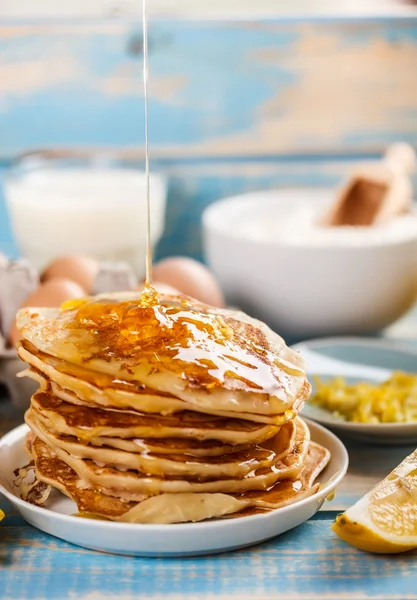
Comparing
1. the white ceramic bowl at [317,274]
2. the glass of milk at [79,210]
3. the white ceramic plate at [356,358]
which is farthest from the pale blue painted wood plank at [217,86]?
the white ceramic plate at [356,358]

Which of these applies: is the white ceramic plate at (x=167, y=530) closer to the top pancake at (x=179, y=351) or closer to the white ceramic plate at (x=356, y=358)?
the top pancake at (x=179, y=351)

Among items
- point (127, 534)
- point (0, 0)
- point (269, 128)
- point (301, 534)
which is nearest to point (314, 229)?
point (269, 128)

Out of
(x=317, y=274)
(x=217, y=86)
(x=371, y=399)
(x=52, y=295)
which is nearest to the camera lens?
(x=371, y=399)

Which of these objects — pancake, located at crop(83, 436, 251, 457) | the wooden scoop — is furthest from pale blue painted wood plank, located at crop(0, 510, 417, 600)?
the wooden scoop

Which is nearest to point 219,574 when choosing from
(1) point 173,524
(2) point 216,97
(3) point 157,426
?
(1) point 173,524

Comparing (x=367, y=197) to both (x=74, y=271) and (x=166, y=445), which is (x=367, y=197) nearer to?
(x=74, y=271)

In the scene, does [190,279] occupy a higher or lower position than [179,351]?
lower
